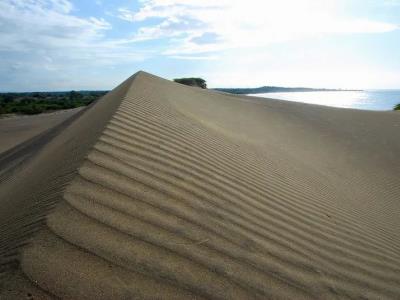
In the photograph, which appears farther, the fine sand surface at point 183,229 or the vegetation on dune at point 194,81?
the vegetation on dune at point 194,81

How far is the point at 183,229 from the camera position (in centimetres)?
211

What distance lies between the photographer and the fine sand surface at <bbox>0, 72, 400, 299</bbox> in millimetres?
1613

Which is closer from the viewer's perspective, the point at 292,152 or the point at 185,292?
the point at 185,292

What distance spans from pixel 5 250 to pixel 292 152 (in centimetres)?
539

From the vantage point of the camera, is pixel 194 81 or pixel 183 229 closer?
pixel 183 229

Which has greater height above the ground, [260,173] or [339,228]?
[260,173]

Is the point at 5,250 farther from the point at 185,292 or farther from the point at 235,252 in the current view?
the point at 235,252

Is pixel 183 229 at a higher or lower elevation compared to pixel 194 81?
lower

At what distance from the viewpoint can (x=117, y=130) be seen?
3.61 metres

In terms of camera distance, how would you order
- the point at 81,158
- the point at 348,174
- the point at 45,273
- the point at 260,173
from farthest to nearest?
the point at 348,174, the point at 260,173, the point at 81,158, the point at 45,273

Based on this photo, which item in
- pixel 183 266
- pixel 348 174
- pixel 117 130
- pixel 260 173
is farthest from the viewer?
pixel 348 174

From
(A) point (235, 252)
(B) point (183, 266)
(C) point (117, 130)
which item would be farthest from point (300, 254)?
(C) point (117, 130)

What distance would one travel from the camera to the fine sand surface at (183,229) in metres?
1.61

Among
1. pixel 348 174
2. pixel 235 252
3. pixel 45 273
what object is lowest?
pixel 348 174
